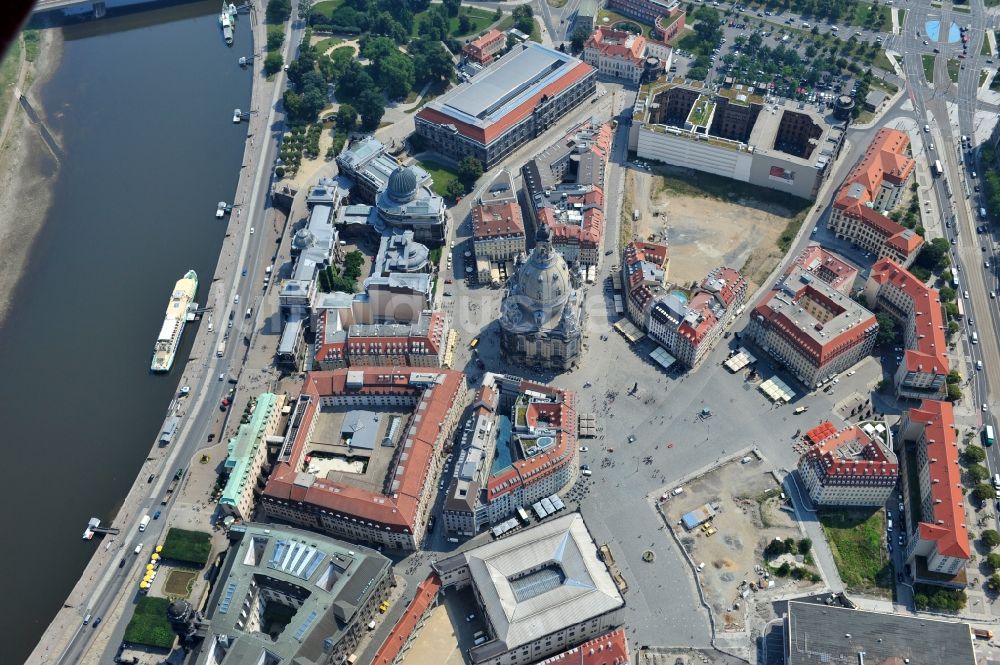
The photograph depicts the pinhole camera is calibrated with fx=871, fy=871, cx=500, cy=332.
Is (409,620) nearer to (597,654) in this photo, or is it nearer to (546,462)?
(597,654)

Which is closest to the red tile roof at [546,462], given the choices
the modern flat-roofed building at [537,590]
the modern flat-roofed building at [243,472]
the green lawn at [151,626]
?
the modern flat-roofed building at [537,590]

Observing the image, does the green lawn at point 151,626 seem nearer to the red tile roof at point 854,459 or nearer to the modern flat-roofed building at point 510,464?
the modern flat-roofed building at point 510,464

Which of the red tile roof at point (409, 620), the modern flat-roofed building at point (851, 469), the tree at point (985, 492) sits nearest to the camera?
the red tile roof at point (409, 620)

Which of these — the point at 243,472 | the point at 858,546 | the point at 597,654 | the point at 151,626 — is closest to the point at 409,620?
the point at 597,654

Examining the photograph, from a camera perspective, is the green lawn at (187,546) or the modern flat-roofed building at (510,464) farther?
the modern flat-roofed building at (510,464)

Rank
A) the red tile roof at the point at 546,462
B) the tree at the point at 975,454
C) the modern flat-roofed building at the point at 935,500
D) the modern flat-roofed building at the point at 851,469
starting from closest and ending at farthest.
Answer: the modern flat-roofed building at the point at 935,500, the modern flat-roofed building at the point at 851,469, the red tile roof at the point at 546,462, the tree at the point at 975,454

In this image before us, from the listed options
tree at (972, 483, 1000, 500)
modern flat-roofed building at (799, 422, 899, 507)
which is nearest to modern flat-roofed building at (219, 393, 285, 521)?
modern flat-roofed building at (799, 422, 899, 507)
